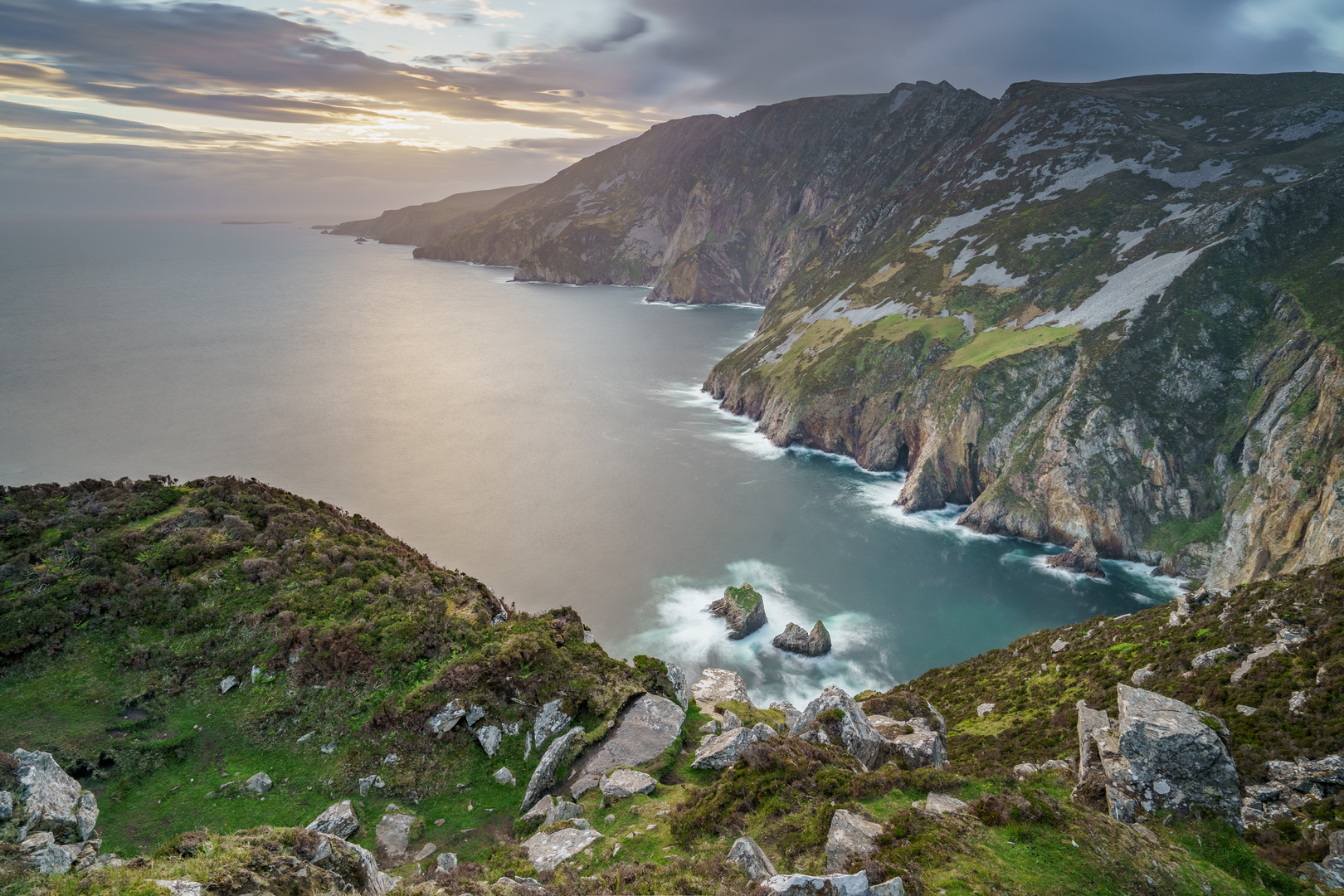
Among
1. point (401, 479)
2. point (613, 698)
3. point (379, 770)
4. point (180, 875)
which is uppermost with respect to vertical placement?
point (180, 875)

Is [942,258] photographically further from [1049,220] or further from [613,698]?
[613,698]

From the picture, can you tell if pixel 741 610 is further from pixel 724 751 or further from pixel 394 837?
pixel 394 837

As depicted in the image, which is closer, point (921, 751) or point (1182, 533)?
point (921, 751)

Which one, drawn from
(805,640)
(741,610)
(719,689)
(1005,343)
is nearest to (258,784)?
(719,689)

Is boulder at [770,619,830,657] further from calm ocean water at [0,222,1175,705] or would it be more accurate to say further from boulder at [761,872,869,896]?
boulder at [761,872,869,896]

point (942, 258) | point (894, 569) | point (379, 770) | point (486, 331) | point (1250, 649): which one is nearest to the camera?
point (379, 770)

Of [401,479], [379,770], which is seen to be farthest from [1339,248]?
[401,479]

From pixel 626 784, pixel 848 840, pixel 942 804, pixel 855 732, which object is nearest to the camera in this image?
pixel 848 840
